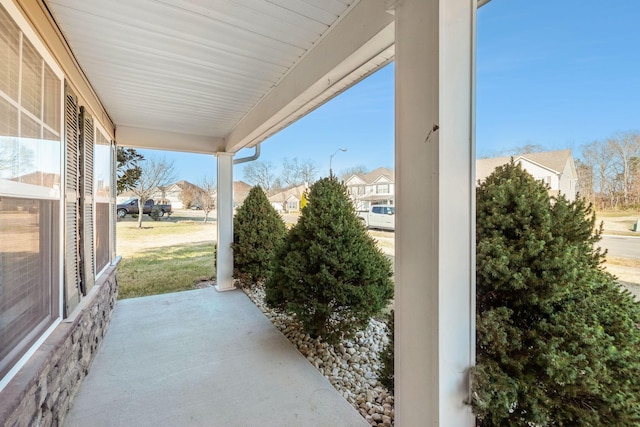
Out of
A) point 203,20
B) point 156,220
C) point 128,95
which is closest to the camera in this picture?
point 203,20

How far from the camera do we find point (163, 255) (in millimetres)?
7242

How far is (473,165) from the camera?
48.1 inches

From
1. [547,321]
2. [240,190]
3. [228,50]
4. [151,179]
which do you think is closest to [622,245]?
[547,321]

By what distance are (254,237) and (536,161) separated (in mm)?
4459

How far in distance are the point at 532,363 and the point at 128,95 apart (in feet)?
13.5

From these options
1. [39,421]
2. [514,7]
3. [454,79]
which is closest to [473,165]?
[454,79]

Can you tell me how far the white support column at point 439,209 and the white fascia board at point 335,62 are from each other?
28 cm

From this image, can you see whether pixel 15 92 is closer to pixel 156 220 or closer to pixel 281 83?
pixel 281 83

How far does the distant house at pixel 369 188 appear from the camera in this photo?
118 inches

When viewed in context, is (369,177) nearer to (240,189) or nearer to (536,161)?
(536,161)

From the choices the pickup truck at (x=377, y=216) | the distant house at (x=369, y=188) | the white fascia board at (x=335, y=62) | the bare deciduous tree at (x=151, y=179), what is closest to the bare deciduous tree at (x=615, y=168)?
the white fascia board at (x=335, y=62)

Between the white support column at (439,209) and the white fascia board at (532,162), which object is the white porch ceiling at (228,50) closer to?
the white support column at (439,209)

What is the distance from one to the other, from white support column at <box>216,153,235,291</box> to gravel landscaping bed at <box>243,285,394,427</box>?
66.9 inches

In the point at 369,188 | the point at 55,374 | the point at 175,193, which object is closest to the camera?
the point at 55,374
